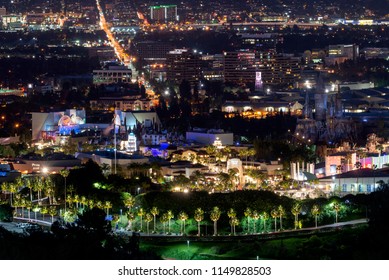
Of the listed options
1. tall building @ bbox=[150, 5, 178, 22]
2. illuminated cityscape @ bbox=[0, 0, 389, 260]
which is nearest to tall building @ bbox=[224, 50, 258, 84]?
illuminated cityscape @ bbox=[0, 0, 389, 260]

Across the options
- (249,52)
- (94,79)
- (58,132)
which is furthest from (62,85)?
(58,132)

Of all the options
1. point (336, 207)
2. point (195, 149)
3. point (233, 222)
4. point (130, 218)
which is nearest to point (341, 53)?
point (195, 149)

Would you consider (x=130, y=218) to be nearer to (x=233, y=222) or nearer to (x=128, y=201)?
(x=128, y=201)

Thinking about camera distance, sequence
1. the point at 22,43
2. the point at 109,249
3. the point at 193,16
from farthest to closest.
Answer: the point at 193,16
the point at 22,43
the point at 109,249

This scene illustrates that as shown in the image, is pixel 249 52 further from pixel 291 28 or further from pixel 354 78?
pixel 291 28

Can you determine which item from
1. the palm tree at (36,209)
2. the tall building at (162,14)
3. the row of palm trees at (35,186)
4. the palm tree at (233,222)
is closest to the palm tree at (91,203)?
the palm tree at (36,209)

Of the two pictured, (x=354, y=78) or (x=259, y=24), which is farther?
(x=259, y=24)

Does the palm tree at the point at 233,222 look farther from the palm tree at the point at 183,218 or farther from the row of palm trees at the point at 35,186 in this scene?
the row of palm trees at the point at 35,186
